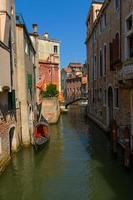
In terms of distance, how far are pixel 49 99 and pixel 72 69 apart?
148 ft

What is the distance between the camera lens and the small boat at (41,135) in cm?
1571

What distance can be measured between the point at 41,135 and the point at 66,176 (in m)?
6.81

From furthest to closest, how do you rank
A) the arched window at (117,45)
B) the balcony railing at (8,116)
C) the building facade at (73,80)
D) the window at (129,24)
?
the building facade at (73,80)
the arched window at (117,45)
the window at (129,24)
the balcony railing at (8,116)

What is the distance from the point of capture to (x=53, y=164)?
13.3 meters

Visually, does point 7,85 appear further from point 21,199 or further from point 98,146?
point 98,146

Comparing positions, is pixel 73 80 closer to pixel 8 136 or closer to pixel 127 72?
pixel 8 136

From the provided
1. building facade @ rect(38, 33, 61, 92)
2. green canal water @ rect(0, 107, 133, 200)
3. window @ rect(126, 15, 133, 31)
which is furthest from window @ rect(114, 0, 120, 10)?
building facade @ rect(38, 33, 61, 92)

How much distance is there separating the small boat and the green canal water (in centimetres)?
37

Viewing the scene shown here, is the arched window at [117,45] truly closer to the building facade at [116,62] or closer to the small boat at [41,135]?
the building facade at [116,62]

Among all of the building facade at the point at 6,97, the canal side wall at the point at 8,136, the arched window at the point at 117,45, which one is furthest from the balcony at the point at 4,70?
the arched window at the point at 117,45

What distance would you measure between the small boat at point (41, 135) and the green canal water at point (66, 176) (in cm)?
37

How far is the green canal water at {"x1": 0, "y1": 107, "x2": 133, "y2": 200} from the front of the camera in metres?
9.67

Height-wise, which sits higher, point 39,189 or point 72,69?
point 72,69

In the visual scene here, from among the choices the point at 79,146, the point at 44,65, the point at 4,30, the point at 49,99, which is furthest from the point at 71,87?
the point at 4,30
